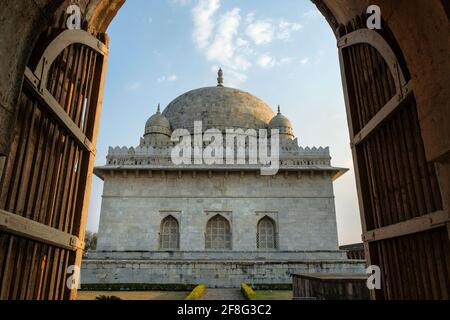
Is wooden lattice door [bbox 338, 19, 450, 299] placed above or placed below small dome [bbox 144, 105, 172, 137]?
below

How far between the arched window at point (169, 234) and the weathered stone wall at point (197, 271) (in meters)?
3.33

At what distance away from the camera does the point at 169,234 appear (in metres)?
18.5

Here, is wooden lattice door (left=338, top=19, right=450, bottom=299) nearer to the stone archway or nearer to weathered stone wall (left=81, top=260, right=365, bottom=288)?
the stone archway

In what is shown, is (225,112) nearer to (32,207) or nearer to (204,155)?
(204,155)

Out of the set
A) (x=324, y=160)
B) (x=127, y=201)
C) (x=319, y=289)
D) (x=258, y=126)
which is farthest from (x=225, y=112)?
(x=319, y=289)

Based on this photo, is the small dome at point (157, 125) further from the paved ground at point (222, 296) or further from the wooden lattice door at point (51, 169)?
the wooden lattice door at point (51, 169)

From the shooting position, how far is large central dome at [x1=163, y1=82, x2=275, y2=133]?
2395 centimetres

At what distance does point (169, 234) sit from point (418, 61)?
1679 centimetres

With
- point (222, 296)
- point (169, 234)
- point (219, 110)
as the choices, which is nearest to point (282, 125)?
point (219, 110)

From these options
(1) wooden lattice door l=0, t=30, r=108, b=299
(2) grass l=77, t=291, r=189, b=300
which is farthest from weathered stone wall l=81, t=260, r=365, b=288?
(1) wooden lattice door l=0, t=30, r=108, b=299

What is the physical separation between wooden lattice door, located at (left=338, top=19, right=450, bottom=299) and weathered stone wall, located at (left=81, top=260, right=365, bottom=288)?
1095 cm

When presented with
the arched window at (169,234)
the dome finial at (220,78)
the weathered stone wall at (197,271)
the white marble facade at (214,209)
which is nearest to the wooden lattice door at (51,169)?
the weathered stone wall at (197,271)

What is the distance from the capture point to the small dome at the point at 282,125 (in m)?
23.2

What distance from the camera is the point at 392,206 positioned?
3.99 m
